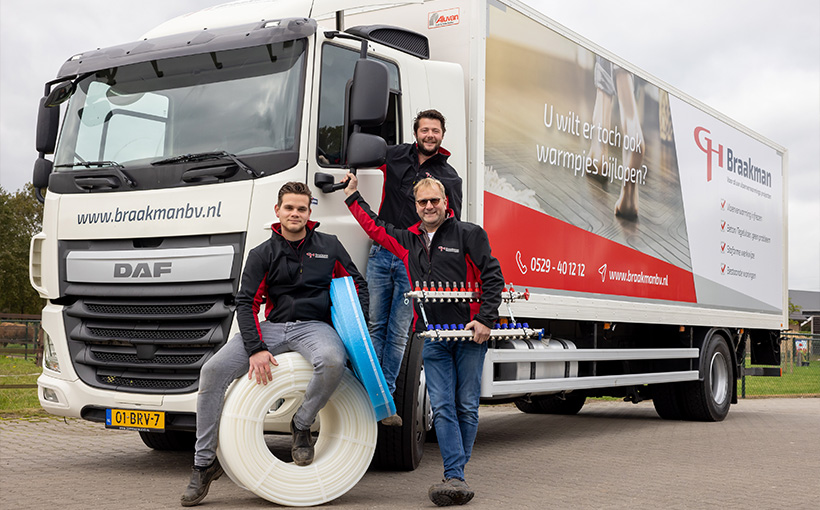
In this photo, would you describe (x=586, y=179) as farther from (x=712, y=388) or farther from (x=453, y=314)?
(x=712, y=388)

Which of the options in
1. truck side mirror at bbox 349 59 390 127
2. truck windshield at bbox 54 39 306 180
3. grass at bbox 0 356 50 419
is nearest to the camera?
truck side mirror at bbox 349 59 390 127

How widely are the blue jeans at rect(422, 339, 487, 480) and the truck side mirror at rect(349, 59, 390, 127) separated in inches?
57.4

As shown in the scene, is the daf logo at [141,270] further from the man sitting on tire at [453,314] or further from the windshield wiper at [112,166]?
the man sitting on tire at [453,314]

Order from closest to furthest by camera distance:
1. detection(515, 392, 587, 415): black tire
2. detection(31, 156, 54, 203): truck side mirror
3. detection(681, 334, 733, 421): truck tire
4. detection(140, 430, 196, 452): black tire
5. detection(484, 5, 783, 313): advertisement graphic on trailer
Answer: detection(31, 156, 54, 203): truck side mirror → detection(484, 5, 783, 313): advertisement graphic on trailer → detection(140, 430, 196, 452): black tire → detection(681, 334, 733, 421): truck tire → detection(515, 392, 587, 415): black tire

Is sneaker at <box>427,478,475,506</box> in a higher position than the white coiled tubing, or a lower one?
lower

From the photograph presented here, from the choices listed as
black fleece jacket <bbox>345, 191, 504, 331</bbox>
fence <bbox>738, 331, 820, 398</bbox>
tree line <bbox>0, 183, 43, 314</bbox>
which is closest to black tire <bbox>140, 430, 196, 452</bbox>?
black fleece jacket <bbox>345, 191, 504, 331</bbox>

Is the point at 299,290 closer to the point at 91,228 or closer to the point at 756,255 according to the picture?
the point at 91,228

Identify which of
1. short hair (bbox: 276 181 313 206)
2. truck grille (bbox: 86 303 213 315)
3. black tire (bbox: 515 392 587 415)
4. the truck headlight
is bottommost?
black tire (bbox: 515 392 587 415)

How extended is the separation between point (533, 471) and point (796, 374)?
19838mm

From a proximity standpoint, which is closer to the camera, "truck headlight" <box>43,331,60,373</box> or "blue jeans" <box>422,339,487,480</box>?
"blue jeans" <box>422,339,487,480</box>

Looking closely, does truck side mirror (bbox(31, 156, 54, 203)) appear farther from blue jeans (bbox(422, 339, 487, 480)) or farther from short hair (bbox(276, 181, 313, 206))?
blue jeans (bbox(422, 339, 487, 480))

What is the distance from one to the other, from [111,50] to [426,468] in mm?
3880

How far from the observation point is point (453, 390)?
571 cm

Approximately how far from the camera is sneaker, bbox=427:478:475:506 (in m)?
5.43
